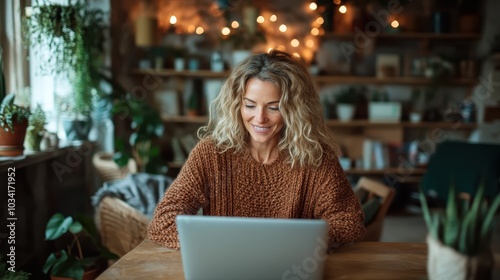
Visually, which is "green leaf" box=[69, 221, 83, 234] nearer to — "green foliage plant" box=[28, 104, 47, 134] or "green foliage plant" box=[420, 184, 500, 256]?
"green foliage plant" box=[28, 104, 47, 134]

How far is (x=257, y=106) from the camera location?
179cm

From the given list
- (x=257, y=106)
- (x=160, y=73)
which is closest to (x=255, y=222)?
(x=257, y=106)

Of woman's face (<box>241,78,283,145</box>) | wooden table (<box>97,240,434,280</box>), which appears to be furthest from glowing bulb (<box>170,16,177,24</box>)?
wooden table (<box>97,240,434,280</box>)

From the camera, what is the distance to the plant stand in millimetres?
1060

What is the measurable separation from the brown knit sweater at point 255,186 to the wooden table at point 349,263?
8.6 inches

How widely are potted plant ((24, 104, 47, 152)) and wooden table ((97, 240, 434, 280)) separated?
1.42 m

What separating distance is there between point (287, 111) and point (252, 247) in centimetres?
73

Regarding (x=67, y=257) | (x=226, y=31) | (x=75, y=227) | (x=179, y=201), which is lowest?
(x=67, y=257)

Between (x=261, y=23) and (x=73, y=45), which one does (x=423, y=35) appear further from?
(x=73, y=45)

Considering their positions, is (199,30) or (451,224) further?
(199,30)

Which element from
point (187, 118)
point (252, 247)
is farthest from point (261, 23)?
point (252, 247)

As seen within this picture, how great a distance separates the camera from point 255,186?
1838 millimetres

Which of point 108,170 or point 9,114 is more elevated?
point 9,114

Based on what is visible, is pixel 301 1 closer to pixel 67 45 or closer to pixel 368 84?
pixel 368 84
